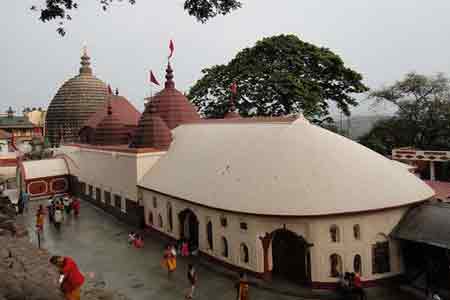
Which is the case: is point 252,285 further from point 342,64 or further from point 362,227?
point 342,64

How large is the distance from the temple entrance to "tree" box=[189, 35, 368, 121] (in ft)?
61.5

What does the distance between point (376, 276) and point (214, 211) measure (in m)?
6.46

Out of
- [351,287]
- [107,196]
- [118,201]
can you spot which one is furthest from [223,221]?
[107,196]

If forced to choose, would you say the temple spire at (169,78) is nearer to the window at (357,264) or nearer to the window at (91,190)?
the window at (91,190)

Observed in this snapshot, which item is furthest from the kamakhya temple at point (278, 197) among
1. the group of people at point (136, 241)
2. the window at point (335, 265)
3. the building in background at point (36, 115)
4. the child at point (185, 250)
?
the building in background at point (36, 115)

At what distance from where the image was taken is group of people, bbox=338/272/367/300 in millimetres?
11367

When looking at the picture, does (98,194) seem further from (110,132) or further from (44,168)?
(44,168)

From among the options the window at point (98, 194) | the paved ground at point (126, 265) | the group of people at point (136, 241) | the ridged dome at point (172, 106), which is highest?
the ridged dome at point (172, 106)

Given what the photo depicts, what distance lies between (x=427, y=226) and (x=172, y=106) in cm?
1811

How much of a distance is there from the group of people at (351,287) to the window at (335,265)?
39cm

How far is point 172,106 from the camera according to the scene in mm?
25906

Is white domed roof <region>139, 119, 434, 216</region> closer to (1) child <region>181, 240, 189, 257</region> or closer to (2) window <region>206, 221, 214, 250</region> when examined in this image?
(2) window <region>206, 221, 214, 250</region>

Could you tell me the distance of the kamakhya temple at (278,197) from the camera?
12773 mm

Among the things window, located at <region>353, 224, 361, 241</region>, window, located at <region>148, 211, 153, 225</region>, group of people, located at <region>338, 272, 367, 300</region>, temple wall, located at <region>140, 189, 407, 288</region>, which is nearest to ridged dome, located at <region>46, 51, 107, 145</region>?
window, located at <region>148, 211, 153, 225</region>
